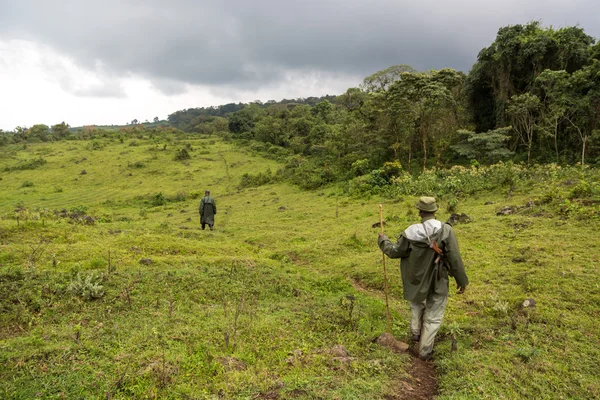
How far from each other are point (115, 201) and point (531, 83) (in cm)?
3352

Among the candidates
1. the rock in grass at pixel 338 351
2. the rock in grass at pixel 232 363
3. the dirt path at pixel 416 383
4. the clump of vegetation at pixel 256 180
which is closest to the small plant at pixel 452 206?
the dirt path at pixel 416 383

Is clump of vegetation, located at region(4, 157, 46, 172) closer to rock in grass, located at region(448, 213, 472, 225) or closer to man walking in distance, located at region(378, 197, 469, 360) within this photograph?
rock in grass, located at region(448, 213, 472, 225)

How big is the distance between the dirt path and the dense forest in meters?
19.1

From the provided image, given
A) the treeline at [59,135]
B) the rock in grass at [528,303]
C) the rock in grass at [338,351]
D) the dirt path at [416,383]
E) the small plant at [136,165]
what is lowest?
the dirt path at [416,383]

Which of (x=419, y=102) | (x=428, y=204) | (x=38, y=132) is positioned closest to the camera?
(x=428, y=204)

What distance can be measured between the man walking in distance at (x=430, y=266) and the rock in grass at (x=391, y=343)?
251 mm

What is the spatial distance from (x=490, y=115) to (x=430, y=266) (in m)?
28.0

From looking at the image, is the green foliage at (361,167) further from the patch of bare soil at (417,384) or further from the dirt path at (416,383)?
the patch of bare soil at (417,384)

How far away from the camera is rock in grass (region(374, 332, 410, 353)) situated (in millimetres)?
5246

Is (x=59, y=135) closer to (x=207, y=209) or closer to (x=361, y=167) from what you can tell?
(x=361, y=167)

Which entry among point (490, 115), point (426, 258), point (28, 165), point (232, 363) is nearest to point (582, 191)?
point (426, 258)

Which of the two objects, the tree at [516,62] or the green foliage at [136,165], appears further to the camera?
the green foliage at [136,165]

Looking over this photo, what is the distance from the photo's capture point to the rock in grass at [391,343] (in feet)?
17.2

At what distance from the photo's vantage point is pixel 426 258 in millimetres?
5230
